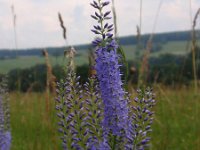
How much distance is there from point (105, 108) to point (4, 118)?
87.5 inches

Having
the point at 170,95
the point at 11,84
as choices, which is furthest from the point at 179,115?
the point at 11,84

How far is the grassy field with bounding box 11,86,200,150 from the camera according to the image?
558 cm

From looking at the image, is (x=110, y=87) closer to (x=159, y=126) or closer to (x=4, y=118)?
(x=4, y=118)

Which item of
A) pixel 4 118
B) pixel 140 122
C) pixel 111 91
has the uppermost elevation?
pixel 111 91

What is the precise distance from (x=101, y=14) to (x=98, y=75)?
12.9 inches

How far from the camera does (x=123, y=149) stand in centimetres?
241

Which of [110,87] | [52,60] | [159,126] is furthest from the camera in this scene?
[52,60]

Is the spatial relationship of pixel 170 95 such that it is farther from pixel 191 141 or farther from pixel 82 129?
pixel 82 129

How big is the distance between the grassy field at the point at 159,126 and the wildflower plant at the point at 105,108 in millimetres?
2445

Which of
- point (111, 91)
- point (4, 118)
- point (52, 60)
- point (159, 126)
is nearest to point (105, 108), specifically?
point (111, 91)

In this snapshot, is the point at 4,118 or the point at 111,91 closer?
the point at 111,91

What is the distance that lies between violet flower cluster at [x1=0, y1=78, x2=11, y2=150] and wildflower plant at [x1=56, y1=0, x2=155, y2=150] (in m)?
1.93

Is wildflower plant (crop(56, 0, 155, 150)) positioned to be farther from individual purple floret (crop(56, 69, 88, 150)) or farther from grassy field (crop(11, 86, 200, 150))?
grassy field (crop(11, 86, 200, 150))

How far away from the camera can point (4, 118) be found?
4.38 meters
